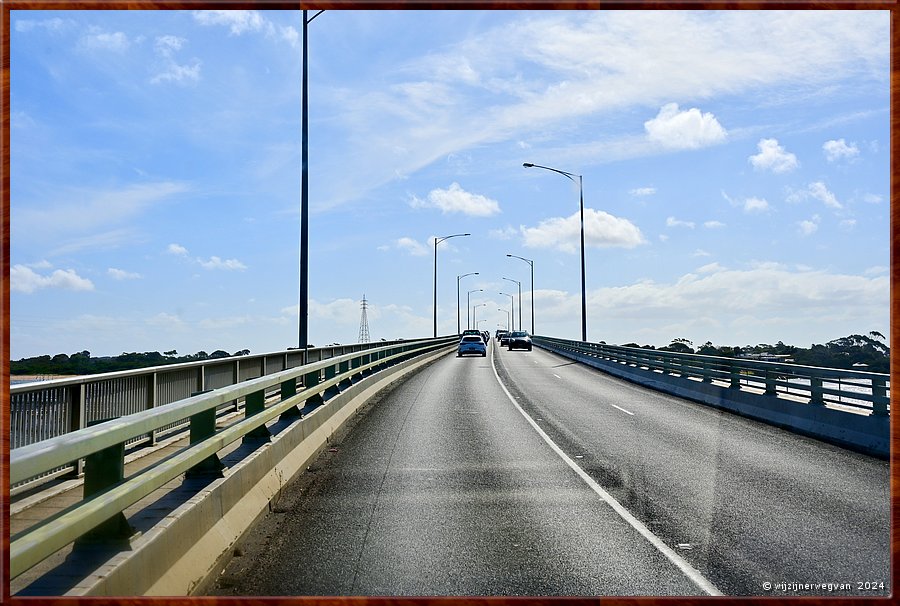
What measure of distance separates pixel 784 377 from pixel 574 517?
37.3ft

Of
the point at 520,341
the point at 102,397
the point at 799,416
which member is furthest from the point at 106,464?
the point at 520,341

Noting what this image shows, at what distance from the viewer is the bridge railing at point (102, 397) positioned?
8297 millimetres

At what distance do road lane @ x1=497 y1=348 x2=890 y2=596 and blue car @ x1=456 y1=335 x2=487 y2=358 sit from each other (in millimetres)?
40997

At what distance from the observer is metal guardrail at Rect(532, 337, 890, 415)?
13.8m

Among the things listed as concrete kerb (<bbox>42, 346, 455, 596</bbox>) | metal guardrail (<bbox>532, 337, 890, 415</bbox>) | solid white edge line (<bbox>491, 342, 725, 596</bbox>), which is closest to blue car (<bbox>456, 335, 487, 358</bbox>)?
metal guardrail (<bbox>532, 337, 890, 415</bbox>)

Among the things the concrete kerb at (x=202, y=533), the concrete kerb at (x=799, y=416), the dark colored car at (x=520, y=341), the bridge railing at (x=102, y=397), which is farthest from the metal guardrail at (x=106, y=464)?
the dark colored car at (x=520, y=341)

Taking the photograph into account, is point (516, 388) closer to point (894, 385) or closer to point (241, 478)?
point (241, 478)

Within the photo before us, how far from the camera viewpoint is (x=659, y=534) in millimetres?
7766

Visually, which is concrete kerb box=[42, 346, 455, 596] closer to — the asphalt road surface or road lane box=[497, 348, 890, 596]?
the asphalt road surface

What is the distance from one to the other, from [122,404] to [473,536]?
554 cm

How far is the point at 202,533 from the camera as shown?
643 centimetres

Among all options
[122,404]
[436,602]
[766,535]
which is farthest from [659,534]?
[122,404]

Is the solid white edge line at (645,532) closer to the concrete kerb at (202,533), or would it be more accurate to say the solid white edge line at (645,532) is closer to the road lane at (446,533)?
the road lane at (446,533)

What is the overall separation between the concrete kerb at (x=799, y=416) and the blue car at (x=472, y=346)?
32641 mm
